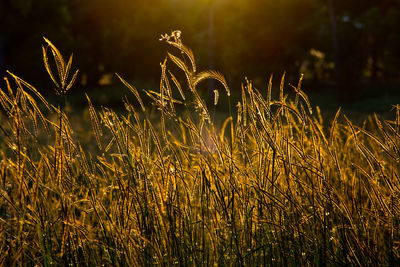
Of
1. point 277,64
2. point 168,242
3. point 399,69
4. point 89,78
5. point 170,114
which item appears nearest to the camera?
point 170,114

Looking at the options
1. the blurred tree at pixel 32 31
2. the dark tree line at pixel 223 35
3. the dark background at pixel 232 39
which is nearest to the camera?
the blurred tree at pixel 32 31

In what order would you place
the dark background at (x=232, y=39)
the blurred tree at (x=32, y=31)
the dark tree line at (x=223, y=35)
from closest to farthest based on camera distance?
the blurred tree at (x=32, y=31) < the dark background at (x=232, y=39) < the dark tree line at (x=223, y=35)

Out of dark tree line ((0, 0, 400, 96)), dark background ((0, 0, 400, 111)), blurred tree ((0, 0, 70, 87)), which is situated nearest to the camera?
blurred tree ((0, 0, 70, 87))

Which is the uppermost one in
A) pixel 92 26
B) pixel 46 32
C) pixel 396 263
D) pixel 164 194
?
pixel 92 26

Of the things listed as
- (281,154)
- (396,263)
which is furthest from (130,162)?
(396,263)

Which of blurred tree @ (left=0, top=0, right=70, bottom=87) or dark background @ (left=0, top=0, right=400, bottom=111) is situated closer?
blurred tree @ (left=0, top=0, right=70, bottom=87)

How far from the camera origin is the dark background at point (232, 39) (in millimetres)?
21219

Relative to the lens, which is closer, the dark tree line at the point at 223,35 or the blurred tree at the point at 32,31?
the blurred tree at the point at 32,31

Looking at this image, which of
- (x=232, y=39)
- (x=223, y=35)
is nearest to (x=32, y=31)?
(x=223, y=35)

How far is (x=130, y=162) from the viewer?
1480 mm

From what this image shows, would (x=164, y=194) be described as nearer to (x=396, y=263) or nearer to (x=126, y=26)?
(x=396, y=263)

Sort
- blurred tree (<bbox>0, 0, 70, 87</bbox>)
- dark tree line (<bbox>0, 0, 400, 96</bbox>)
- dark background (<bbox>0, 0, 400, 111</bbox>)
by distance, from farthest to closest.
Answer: dark tree line (<bbox>0, 0, 400, 96</bbox>)
dark background (<bbox>0, 0, 400, 111</bbox>)
blurred tree (<bbox>0, 0, 70, 87</bbox>)

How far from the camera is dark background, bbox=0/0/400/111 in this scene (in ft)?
69.6

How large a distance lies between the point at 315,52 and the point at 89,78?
17535 millimetres
